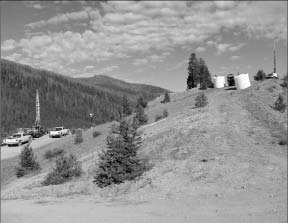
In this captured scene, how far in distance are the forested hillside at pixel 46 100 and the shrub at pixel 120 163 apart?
10124 centimetres

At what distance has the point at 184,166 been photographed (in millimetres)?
16750

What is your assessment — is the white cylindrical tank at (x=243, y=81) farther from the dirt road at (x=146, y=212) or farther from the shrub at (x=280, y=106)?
the dirt road at (x=146, y=212)

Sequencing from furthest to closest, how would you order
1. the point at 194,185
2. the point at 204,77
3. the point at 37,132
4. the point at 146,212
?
the point at 204,77, the point at 37,132, the point at 194,185, the point at 146,212

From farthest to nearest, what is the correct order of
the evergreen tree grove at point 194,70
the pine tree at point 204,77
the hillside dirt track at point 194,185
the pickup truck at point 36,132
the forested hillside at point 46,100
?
the forested hillside at point 46,100
the evergreen tree grove at point 194,70
the pickup truck at point 36,132
the pine tree at point 204,77
the hillside dirt track at point 194,185

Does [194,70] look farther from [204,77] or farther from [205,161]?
[205,161]

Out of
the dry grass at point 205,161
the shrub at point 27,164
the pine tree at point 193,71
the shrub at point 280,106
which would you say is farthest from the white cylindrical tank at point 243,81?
the pine tree at point 193,71

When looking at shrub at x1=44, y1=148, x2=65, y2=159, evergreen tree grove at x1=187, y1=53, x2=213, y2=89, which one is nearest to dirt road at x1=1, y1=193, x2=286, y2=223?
shrub at x1=44, y1=148, x2=65, y2=159

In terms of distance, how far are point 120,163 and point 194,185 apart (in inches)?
149

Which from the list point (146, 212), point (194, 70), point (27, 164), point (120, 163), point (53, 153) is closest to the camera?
point (146, 212)

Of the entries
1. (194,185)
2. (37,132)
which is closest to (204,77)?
(37,132)

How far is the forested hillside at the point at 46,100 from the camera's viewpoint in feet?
428

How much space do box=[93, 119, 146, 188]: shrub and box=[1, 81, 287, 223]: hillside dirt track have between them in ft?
1.54

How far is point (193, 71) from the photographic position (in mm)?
62312

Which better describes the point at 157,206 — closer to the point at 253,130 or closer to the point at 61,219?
the point at 61,219
